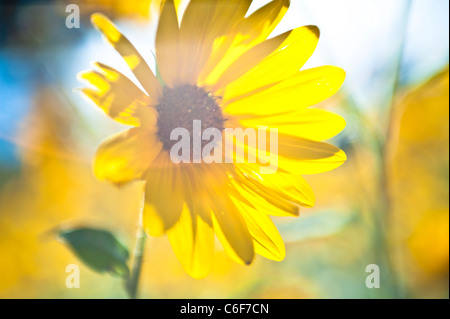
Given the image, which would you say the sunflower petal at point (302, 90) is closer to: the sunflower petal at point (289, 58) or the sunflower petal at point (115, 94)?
the sunflower petal at point (289, 58)

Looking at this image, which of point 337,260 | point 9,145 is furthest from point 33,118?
point 337,260

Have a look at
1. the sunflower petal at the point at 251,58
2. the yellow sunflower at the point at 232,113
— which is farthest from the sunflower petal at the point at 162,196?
the sunflower petal at the point at 251,58

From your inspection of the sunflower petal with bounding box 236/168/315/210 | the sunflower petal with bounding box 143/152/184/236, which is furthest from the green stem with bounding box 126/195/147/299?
the sunflower petal with bounding box 236/168/315/210

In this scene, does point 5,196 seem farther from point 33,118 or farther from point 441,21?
point 441,21

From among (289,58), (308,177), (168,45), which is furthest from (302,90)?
(308,177)

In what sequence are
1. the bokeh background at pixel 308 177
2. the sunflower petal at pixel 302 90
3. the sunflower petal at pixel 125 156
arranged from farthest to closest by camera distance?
the bokeh background at pixel 308 177
the sunflower petal at pixel 302 90
the sunflower petal at pixel 125 156

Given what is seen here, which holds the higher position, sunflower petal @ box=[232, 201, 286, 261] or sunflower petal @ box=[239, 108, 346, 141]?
sunflower petal @ box=[239, 108, 346, 141]

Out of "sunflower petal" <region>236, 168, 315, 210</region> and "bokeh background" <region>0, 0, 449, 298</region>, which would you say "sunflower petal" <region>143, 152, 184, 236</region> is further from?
"bokeh background" <region>0, 0, 449, 298</region>

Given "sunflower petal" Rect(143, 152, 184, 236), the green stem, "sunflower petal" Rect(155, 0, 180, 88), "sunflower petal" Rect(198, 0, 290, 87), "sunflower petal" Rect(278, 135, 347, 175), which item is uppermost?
"sunflower petal" Rect(198, 0, 290, 87)
